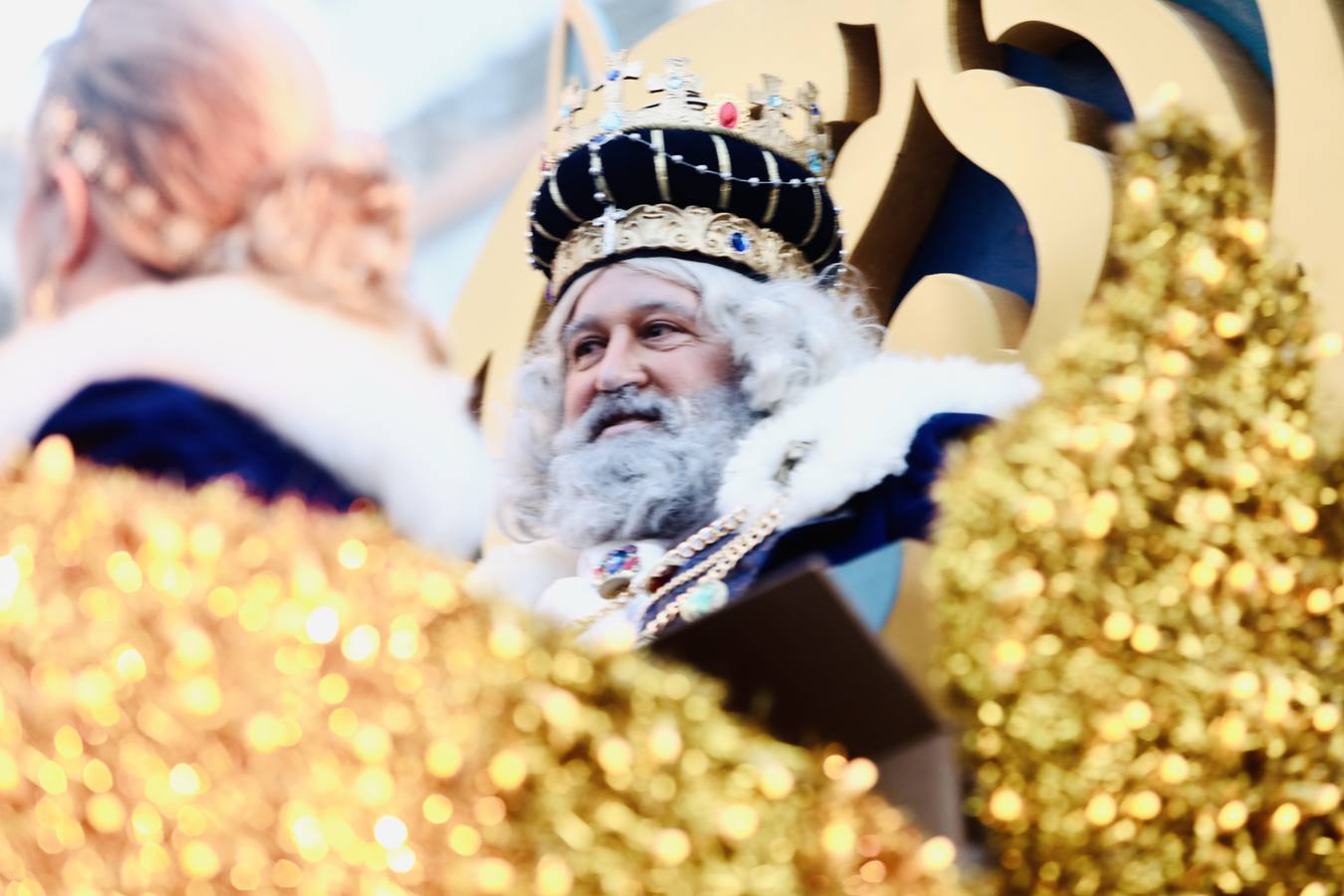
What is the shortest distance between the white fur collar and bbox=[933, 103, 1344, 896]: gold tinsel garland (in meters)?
0.37

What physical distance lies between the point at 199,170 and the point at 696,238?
3.15 feet

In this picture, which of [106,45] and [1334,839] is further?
[106,45]

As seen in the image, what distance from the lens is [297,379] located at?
1111 mm

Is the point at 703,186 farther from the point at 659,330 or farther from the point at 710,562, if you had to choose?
the point at 710,562

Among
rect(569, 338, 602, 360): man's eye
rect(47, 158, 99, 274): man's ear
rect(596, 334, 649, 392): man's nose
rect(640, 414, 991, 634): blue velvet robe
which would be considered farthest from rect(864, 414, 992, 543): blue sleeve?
rect(47, 158, 99, 274): man's ear

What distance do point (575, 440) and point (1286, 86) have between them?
945 millimetres

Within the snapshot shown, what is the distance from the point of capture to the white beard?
6.13 ft

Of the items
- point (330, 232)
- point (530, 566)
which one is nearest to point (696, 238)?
point (530, 566)

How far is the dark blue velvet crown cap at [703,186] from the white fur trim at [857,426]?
42 cm

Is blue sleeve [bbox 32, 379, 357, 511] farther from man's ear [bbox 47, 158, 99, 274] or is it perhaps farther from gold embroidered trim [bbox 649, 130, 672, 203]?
gold embroidered trim [bbox 649, 130, 672, 203]

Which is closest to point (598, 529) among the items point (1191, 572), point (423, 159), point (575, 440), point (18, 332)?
point (575, 440)

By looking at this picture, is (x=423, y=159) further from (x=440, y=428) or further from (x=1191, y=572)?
(x=1191, y=572)

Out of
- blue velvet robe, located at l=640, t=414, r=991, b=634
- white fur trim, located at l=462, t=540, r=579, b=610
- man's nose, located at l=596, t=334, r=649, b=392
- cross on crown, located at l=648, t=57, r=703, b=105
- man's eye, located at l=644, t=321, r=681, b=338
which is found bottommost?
white fur trim, located at l=462, t=540, r=579, b=610

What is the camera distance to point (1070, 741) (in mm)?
984
